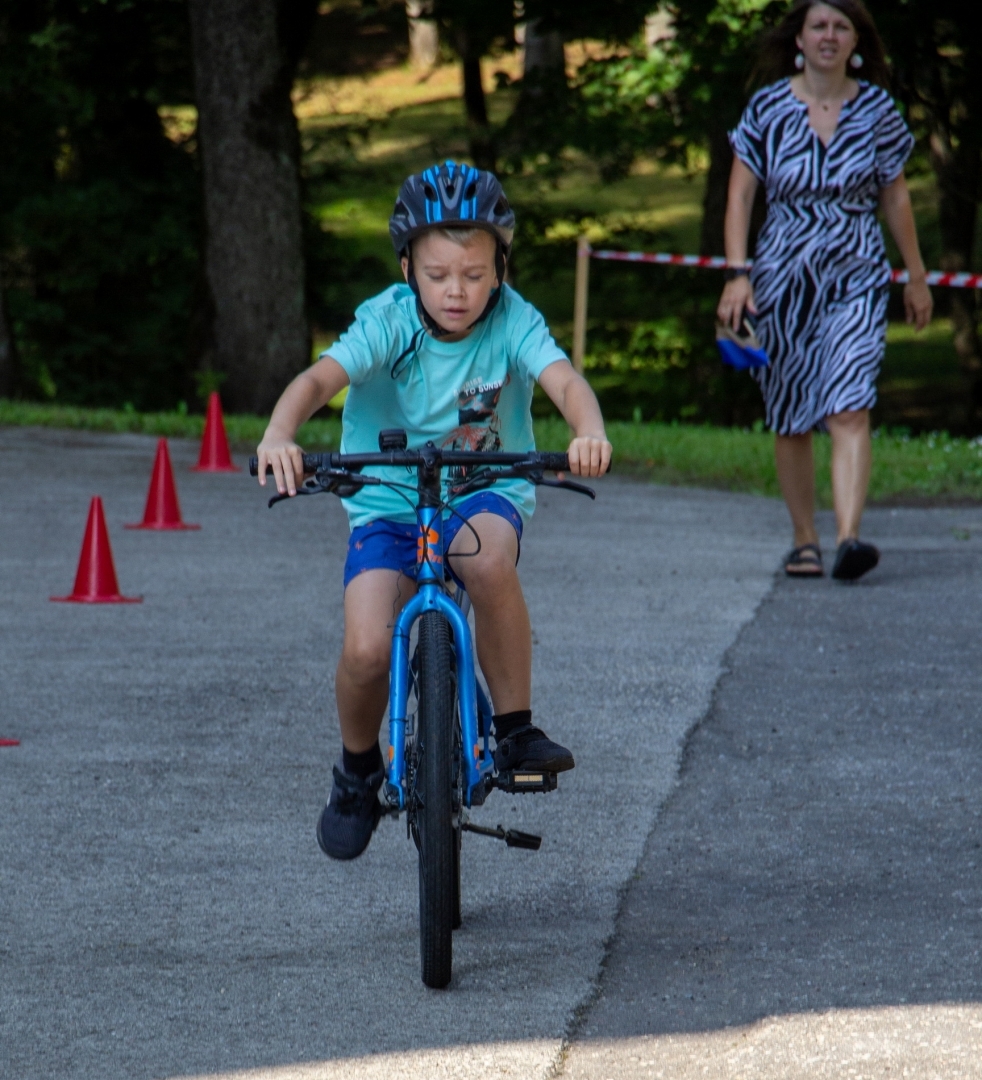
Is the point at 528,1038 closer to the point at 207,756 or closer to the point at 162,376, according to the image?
the point at 207,756

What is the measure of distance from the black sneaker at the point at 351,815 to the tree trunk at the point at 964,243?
19.5 metres

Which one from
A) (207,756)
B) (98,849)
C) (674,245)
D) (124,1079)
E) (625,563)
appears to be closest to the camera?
(124,1079)

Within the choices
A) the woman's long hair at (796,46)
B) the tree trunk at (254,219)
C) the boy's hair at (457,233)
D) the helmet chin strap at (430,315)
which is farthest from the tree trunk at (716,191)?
the boy's hair at (457,233)

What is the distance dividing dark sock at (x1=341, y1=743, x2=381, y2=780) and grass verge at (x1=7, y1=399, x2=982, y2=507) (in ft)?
24.1

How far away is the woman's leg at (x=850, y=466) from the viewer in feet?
27.7

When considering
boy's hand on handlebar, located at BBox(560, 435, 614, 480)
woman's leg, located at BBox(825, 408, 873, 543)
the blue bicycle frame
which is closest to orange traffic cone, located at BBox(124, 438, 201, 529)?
woman's leg, located at BBox(825, 408, 873, 543)

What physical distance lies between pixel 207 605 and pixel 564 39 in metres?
14.3

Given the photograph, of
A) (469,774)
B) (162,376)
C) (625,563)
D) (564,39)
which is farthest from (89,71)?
(469,774)

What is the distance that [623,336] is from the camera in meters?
25.7

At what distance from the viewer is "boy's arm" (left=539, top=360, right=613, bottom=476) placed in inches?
153

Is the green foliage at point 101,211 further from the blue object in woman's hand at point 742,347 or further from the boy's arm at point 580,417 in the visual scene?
the boy's arm at point 580,417

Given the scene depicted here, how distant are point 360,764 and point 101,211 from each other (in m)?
20.2

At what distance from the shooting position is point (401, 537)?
4.36 metres

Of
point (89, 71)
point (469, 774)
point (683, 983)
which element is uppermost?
point (89, 71)
